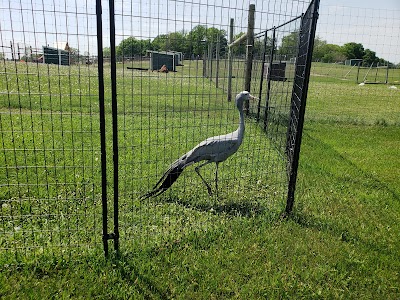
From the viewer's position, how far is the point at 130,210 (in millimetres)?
4176

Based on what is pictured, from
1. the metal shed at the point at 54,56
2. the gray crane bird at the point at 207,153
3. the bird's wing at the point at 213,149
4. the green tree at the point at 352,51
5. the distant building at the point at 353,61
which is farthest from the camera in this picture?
the green tree at the point at 352,51

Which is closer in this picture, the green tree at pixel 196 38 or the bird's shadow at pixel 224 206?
the green tree at pixel 196 38

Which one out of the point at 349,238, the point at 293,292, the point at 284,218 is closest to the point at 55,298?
the point at 293,292

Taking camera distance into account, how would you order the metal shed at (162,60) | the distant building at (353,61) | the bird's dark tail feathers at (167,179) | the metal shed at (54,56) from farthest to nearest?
the distant building at (353,61) → the bird's dark tail feathers at (167,179) → the metal shed at (162,60) → the metal shed at (54,56)

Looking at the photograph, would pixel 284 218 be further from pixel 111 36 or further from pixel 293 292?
pixel 111 36

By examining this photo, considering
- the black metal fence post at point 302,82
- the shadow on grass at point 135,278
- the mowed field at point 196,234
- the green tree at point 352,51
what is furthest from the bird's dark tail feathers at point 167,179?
the green tree at point 352,51

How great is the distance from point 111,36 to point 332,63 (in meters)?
12.4

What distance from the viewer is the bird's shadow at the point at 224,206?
430cm

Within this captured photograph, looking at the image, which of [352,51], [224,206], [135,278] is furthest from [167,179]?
Result: [352,51]

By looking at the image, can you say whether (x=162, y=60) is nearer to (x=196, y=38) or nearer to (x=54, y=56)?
(x=196, y=38)

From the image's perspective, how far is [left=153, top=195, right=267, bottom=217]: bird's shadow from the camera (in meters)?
4.30

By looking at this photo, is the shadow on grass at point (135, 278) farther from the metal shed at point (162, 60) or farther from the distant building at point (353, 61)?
the distant building at point (353, 61)

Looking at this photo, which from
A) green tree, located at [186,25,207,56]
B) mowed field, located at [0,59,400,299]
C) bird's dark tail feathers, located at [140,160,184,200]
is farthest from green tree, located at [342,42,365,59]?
green tree, located at [186,25,207,56]

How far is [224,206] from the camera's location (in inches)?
175
